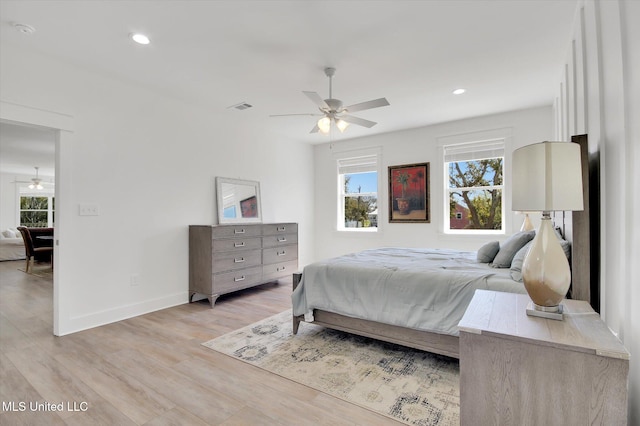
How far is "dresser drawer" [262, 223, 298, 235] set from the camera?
4.75 metres

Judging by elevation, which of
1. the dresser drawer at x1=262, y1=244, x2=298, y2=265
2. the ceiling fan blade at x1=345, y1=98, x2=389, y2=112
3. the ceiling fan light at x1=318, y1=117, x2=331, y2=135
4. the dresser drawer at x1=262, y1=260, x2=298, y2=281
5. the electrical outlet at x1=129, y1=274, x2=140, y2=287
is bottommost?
the dresser drawer at x1=262, y1=260, x2=298, y2=281

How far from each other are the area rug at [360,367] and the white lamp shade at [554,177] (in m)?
1.27

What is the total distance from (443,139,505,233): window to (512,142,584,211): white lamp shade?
369 centimetres

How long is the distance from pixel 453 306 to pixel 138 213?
11.3ft

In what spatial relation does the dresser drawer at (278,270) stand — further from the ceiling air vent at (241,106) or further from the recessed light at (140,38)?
the recessed light at (140,38)

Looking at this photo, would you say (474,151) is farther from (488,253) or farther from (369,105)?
(369,105)

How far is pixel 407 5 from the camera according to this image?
7.38 ft

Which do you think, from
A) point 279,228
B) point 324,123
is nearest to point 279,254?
point 279,228

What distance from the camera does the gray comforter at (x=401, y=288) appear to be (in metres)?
2.21

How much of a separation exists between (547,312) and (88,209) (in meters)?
3.87

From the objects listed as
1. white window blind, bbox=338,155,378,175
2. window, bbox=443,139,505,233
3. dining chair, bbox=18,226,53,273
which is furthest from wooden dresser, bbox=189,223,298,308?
dining chair, bbox=18,226,53,273

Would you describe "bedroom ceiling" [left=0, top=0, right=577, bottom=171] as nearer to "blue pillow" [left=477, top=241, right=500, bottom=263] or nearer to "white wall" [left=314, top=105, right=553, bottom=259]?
"white wall" [left=314, top=105, right=553, bottom=259]

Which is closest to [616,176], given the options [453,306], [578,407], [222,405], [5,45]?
[578,407]

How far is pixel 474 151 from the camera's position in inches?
193
